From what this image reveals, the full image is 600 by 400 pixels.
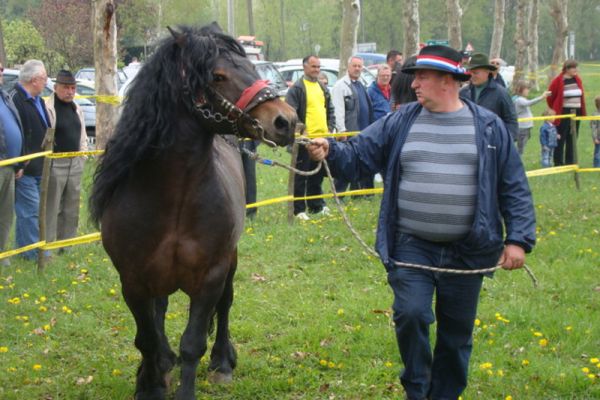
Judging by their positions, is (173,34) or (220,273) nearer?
(173,34)

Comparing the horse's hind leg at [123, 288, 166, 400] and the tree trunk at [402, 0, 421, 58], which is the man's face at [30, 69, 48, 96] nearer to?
the horse's hind leg at [123, 288, 166, 400]

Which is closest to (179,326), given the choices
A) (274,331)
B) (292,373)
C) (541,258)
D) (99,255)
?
(274,331)

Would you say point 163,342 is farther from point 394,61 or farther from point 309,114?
point 394,61

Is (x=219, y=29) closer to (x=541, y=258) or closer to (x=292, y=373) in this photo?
(x=292, y=373)

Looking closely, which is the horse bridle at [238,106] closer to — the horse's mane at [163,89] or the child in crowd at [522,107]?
the horse's mane at [163,89]

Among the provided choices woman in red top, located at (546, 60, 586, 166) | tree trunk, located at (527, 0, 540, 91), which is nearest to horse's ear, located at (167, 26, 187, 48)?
woman in red top, located at (546, 60, 586, 166)

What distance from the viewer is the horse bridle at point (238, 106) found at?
436 centimetres

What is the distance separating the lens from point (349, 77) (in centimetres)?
1237

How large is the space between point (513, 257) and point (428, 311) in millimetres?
537

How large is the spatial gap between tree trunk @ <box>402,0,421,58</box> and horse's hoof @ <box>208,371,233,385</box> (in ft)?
55.4

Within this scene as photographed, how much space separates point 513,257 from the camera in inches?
172

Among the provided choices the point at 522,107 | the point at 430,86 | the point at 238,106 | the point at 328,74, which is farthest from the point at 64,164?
the point at 328,74

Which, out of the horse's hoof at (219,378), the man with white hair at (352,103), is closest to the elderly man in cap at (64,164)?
the horse's hoof at (219,378)

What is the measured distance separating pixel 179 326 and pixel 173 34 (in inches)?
118
